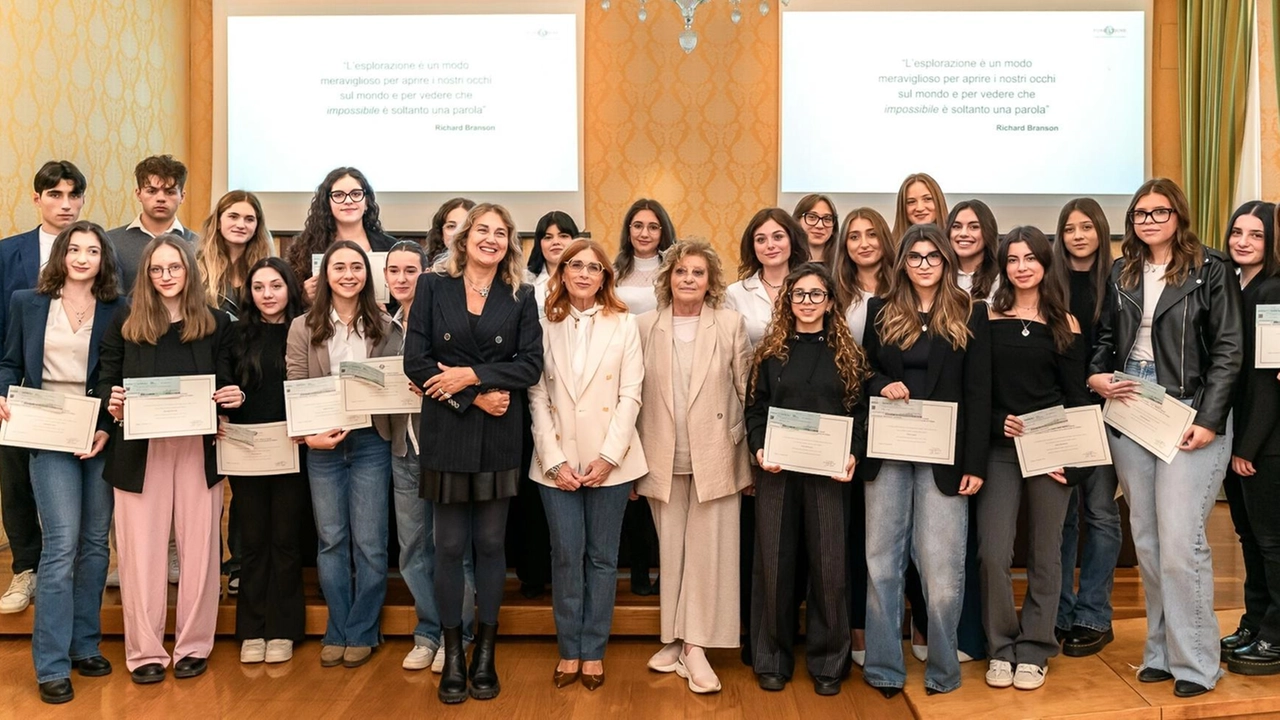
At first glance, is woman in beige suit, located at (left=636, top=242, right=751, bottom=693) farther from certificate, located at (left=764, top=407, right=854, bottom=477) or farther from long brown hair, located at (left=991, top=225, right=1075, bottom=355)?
long brown hair, located at (left=991, top=225, right=1075, bottom=355)

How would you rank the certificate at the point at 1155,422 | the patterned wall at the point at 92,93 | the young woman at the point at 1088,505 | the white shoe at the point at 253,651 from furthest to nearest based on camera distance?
→ the patterned wall at the point at 92,93
the white shoe at the point at 253,651
the young woman at the point at 1088,505
the certificate at the point at 1155,422

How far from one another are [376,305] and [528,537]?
1097 millimetres

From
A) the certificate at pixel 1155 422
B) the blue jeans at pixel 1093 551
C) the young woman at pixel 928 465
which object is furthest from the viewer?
the blue jeans at pixel 1093 551

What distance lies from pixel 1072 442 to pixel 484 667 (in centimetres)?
206

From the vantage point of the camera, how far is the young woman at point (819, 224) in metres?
3.86

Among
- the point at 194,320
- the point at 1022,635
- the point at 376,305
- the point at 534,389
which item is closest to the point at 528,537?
the point at 534,389

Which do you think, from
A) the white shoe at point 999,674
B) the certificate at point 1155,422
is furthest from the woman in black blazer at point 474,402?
the certificate at point 1155,422

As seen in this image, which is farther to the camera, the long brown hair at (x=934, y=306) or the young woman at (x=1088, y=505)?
the young woman at (x=1088, y=505)

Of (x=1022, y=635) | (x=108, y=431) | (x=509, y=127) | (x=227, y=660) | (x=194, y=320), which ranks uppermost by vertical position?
(x=509, y=127)

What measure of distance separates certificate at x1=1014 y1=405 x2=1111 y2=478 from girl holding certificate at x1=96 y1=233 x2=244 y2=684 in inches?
106

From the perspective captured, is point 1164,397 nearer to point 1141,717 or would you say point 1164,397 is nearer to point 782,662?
point 1141,717

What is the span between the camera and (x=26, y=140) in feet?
16.9

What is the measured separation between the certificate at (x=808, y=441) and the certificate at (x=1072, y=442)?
0.59 m

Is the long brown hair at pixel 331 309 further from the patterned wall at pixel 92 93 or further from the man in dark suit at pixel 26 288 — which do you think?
the patterned wall at pixel 92 93
